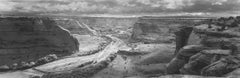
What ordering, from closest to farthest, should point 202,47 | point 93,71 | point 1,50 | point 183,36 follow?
1. point 202,47
2. point 183,36
3. point 93,71
4. point 1,50

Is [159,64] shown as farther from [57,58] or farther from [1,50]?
[1,50]

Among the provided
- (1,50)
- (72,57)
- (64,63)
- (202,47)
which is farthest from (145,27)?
(202,47)

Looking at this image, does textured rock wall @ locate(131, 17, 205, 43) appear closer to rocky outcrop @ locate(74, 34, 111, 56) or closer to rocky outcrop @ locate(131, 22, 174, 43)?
rocky outcrop @ locate(131, 22, 174, 43)

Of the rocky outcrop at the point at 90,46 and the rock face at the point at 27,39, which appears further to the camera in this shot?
the rocky outcrop at the point at 90,46

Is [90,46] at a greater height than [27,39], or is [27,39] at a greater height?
[27,39]

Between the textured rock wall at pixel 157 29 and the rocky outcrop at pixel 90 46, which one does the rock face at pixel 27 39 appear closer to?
the rocky outcrop at pixel 90 46

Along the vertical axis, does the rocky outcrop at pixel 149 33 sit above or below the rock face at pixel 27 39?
below

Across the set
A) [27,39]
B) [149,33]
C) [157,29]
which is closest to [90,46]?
[149,33]

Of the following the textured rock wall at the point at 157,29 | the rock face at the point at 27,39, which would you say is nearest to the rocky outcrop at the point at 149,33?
the textured rock wall at the point at 157,29

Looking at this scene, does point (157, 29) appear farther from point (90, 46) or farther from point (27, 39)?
point (27, 39)
